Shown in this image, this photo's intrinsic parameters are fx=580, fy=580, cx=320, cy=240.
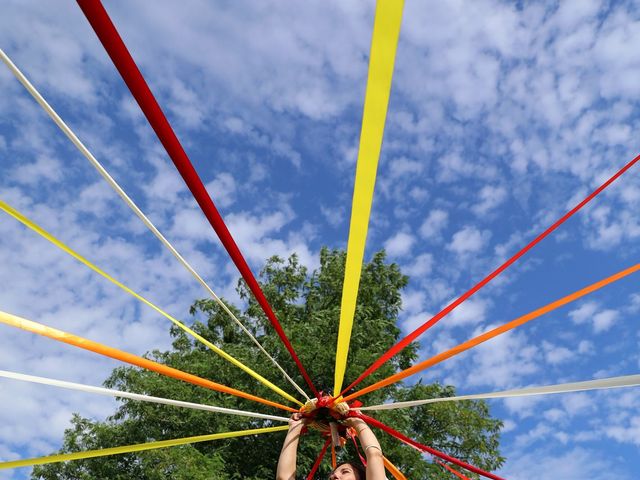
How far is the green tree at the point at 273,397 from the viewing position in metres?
12.1

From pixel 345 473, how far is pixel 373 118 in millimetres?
2019

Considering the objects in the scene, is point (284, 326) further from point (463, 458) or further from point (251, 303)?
point (463, 458)

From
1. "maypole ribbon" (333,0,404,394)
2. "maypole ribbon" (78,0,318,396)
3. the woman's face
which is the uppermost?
"maypole ribbon" (333,0,404,394)

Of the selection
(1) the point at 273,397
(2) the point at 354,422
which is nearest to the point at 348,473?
(2) the point at 354,422

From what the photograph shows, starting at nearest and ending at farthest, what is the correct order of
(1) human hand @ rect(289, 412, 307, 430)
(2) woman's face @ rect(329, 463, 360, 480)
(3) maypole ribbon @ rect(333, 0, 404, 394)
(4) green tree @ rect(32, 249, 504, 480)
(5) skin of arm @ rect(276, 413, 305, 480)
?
(3) maypole ribbon @ rect(333, 0, 404, 394) < (2) woman's face @ rect(329, 463, 360, 480) < (5) skin of arm @ rect(276, 413, 305, 480) < (1) human hand @ rect(289, 412, 307, 430) < (4) green tree @ rect(32, 249, 504, 480)

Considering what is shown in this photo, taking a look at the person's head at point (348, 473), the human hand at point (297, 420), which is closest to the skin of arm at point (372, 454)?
the person's head at point (348, 473)

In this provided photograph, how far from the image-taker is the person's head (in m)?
3.10

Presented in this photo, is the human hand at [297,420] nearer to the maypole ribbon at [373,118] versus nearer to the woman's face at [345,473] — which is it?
the woman's face at [345,473]

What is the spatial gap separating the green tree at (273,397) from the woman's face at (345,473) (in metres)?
Result: 8.24

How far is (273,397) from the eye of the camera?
12156 mm

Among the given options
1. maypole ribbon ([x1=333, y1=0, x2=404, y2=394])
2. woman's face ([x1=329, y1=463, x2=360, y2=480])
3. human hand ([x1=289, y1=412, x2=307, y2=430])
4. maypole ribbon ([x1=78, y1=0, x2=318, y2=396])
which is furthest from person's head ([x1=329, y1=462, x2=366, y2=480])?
maypole ribbon ([x1=78, y1=0, x2=318, y2=396])

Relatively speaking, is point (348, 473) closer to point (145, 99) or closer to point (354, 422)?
point (354, 422)

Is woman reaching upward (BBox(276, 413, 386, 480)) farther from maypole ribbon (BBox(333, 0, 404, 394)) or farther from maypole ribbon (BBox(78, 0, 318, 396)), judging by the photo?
maypole ribbon (BBox(78, 0, 318, 396))

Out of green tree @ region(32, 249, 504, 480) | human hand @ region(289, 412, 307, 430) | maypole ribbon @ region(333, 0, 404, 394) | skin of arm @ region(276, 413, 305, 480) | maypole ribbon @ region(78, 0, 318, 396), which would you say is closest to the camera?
maypole ribbon @ region(78, 0, 318, 396)
